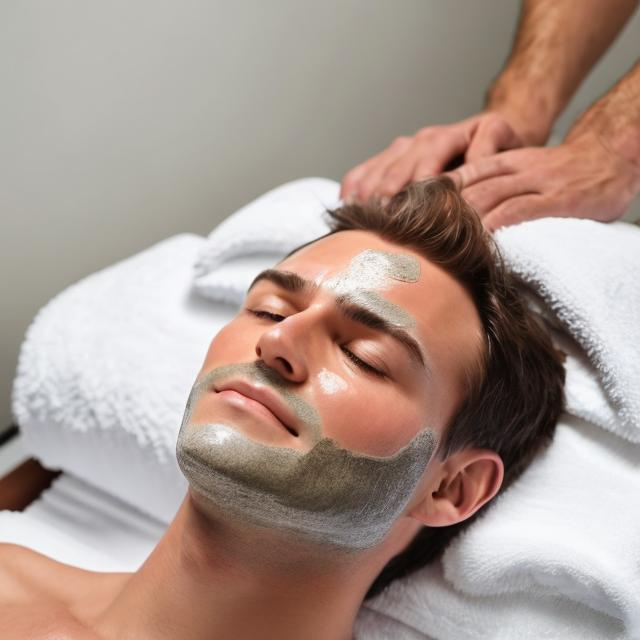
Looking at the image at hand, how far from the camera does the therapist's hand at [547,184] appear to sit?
45.0 inches

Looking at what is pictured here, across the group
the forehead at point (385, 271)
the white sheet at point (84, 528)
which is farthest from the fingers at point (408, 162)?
the white sheet at point (84, 528)

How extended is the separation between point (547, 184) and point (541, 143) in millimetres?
293

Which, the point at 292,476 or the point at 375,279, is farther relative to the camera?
the point at 375,279

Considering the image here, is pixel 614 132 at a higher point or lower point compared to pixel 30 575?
higher

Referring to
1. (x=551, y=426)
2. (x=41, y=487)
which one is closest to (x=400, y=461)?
(x=551, y=426)

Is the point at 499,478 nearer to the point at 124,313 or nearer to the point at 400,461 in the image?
the point at 400,461

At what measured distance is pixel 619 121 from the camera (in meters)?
1.25

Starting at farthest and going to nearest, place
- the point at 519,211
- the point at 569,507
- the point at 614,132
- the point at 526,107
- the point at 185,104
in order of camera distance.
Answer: the point at 185,104 < the point at 526,107 < the point at 614,132 < the point at 519,211 < the point at 569,507

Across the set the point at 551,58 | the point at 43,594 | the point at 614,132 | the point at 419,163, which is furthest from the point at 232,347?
the point at 551,58

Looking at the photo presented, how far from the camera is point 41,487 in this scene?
1.31 m

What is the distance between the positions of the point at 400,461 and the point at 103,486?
0.59 metres

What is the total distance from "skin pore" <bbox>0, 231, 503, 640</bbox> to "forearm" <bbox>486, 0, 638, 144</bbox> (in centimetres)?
61

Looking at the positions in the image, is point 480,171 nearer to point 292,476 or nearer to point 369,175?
point 369,175

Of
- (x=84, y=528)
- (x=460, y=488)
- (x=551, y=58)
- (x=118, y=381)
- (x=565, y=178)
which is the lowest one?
(x=84, y=528)
